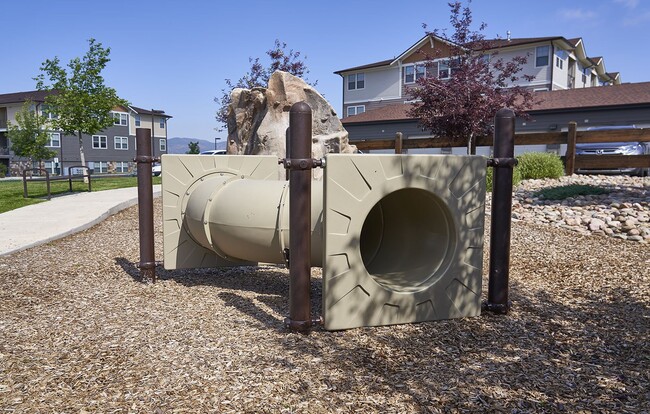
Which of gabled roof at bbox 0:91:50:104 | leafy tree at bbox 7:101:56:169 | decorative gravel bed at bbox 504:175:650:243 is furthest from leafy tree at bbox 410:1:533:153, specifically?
gabled roof at bbox 0:91:50:104

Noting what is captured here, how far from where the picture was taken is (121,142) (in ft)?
192

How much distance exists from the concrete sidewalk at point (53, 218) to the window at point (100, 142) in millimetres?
43750

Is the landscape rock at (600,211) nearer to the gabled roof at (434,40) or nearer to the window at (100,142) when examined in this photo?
the gabled roof at (434,40)

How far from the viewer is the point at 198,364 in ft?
11.0

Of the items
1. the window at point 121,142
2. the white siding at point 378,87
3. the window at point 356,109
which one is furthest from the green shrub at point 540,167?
the window at point 121,142

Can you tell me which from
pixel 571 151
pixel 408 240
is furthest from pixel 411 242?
pixel 571 151

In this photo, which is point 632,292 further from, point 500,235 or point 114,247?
point 114,247

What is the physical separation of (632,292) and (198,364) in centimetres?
402

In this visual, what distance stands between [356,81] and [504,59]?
11.9 m

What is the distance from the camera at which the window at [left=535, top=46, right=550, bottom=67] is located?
3456 centimetres

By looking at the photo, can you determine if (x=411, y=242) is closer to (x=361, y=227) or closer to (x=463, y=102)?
(x=361, y=227)

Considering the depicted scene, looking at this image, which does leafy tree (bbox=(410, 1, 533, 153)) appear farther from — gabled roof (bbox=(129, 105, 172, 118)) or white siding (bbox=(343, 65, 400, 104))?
gabled roof (bbox=(129, 105, 172, 118))

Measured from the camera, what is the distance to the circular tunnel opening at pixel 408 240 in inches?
170

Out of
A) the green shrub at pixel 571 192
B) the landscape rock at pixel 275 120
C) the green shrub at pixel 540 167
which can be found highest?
the landscape rock at pixel 275 120
